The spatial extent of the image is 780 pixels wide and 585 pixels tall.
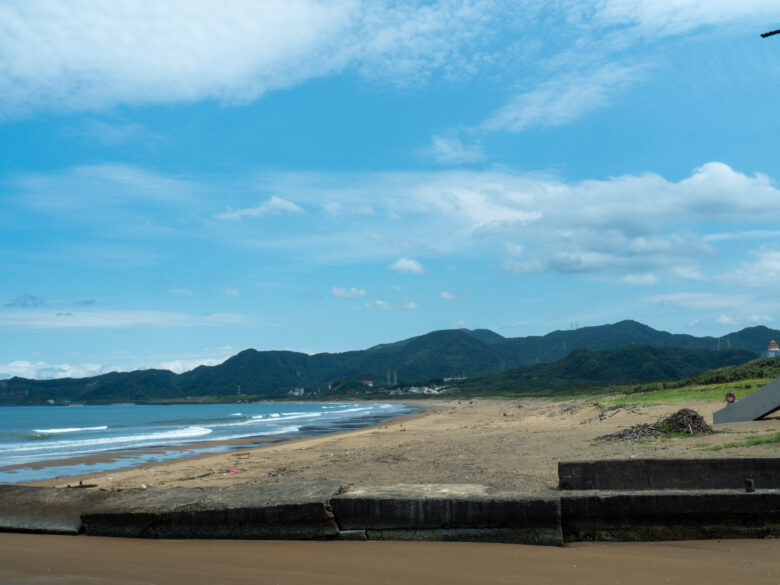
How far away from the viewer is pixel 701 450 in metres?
10.1

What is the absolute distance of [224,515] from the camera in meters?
5.06

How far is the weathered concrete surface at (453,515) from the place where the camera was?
4.62 m

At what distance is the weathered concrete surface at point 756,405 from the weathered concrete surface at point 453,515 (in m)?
12.5

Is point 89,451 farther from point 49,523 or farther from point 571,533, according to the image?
point 571,533

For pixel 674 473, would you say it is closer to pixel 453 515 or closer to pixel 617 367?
pixel 453 515

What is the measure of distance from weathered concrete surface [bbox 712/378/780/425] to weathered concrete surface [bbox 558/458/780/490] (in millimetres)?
9258

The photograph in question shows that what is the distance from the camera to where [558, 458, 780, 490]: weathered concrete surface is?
21.6ft

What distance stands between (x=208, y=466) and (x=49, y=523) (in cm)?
1146

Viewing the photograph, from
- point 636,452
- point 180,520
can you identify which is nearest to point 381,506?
point 180,520

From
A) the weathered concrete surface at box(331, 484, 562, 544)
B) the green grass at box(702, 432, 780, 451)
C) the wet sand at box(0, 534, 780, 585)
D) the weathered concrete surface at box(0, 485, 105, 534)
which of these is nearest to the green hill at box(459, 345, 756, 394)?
the green grass at box(702, 432, 780, 451)

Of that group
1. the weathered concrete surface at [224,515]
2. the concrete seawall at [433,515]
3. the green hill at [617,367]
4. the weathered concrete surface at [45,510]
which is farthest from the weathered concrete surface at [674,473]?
the green hill at [617,367]

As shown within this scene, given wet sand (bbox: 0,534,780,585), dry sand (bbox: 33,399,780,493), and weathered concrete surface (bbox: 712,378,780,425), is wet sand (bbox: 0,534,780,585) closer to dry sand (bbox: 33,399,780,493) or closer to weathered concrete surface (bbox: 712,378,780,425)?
dry sand (bbox: 33,399,780,493)

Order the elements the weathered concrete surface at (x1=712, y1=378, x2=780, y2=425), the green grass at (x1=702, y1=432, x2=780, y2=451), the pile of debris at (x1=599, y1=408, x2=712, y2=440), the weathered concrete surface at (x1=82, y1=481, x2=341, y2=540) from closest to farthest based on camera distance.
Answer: the weathered concrete surface at (x1=82, y1=481, x2=341, y2=540)
the green grass at (x1=702, y1=432, x2=780, y2=451)
the pile of debris at (x1=599, y1=408, x2=712, y2=440)
the weathered concrete surface at (x1=712, y1=378, x2=780, y2=425)

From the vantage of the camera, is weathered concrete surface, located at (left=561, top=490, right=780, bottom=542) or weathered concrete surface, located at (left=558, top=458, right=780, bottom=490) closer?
weathered concrete surface, located at (left=561, top=490, right=780, bottom=542)
